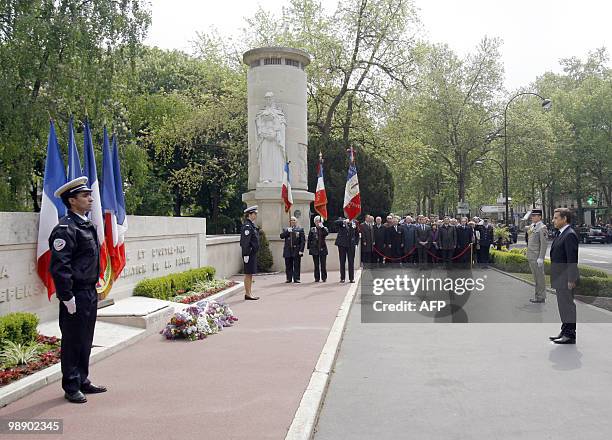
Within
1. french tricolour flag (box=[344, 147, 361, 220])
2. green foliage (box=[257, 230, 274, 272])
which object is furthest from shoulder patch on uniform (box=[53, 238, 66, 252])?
green foliage (box=[257, 230, 274, 272])

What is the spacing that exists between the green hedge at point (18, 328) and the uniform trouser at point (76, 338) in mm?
1221

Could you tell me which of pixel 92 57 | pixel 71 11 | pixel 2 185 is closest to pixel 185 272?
pixel 2 185

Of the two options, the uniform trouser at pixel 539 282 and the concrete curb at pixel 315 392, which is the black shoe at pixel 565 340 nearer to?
the concrete curb at pixel 315 392

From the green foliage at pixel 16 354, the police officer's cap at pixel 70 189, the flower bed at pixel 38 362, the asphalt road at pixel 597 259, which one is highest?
the police officer's cap at pixel 70 189

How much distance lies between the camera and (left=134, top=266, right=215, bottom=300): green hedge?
10.9m

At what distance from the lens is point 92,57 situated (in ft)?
44.9

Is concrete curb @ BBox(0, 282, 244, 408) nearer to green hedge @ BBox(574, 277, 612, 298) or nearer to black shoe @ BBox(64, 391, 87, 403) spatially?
black shoe @ BBox(64, 391, 87, 403)

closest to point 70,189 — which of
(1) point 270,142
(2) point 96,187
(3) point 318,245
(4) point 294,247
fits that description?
(2) point 96,187

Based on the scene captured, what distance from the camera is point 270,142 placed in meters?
19.9

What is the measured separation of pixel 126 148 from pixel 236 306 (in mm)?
6665

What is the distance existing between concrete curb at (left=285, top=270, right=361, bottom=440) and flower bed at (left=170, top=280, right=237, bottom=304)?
3.46 metres

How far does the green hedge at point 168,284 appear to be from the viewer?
1085 centimetres

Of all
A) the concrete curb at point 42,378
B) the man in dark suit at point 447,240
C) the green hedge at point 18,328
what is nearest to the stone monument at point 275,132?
the man in dark suit at point 447,240

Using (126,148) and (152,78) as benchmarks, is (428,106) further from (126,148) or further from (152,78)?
(126,148)
